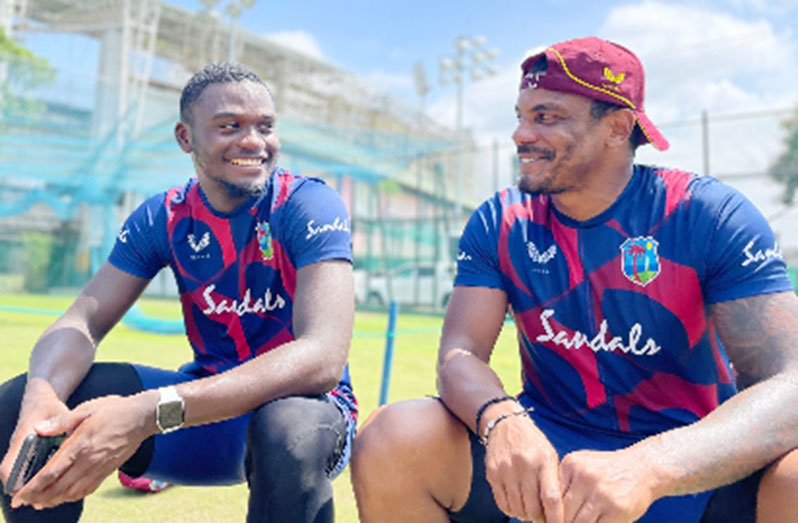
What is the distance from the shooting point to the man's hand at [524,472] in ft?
5.11

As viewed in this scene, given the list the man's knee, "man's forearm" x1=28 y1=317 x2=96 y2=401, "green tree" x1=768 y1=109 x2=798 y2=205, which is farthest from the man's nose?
"green tree" x1=768 y1=109 x2=798 y2=205

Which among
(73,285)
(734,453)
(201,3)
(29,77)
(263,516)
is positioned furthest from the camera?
(201,3)

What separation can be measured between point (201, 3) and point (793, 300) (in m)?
28.9

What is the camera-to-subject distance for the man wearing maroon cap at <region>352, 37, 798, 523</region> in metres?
1.65

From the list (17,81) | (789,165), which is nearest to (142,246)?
(17,81)

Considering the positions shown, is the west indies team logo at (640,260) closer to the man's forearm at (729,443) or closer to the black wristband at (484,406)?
the man's forearm at (729,443)

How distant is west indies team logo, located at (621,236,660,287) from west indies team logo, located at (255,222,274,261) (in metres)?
1.18

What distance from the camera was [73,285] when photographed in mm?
16547

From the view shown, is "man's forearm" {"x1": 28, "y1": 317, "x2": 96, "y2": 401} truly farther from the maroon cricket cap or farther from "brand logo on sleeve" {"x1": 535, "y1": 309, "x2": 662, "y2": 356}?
the maroon cricket cap

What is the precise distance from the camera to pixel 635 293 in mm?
2037

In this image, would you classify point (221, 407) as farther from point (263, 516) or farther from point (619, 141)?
point (619, 141)

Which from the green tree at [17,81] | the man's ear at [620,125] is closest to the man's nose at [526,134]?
the man's ear at [620,125]

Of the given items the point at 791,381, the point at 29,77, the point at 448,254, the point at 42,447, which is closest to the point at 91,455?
the point at 42,447

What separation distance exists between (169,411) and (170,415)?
0.04ft
